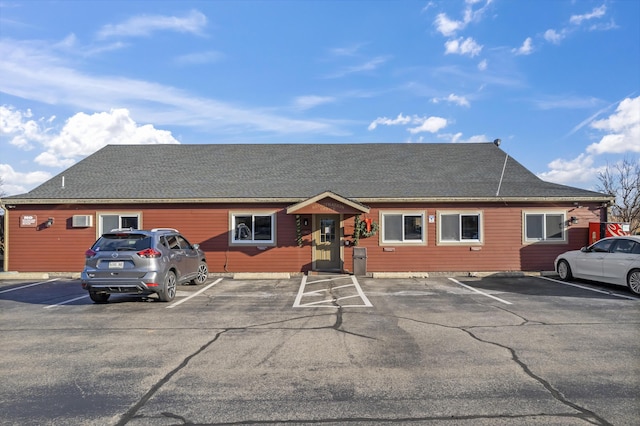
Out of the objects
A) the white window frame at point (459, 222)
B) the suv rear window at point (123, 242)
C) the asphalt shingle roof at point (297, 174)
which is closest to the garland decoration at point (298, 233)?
the asphalt shingle roof at point (297, 174)

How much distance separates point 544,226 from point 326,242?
7.99 metres

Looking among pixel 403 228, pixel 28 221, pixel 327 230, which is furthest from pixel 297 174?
pixel 28 221

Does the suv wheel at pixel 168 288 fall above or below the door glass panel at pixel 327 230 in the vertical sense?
below

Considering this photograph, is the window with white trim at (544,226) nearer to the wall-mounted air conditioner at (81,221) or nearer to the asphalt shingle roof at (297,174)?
the asphalt shingle roof at (297,174)

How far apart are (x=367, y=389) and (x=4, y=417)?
3.53 metres

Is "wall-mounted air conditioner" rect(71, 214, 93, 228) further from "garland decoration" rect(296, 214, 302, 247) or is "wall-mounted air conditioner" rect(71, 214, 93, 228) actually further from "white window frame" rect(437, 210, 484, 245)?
"white window frame" rect(437, 210, 484, 245)

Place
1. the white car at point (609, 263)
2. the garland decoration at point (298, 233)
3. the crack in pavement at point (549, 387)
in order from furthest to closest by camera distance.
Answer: the garland decoration at point (298, 233) < the white car at point (609, 263) < the crack in pavement at point (549, 387)

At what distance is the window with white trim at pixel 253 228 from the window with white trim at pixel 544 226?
927 cm

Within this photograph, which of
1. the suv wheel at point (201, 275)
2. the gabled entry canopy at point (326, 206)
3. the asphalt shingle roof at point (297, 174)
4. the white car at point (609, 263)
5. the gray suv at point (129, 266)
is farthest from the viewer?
the asphalt shingle roof at point (297, 174)

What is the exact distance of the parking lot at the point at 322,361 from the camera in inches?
165

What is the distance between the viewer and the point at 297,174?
18.1 m

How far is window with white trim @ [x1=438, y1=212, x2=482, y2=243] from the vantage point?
15820mm

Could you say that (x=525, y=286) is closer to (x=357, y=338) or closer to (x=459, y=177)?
(x=459, y=177)

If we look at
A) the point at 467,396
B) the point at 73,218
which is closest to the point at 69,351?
the point at 467,396
